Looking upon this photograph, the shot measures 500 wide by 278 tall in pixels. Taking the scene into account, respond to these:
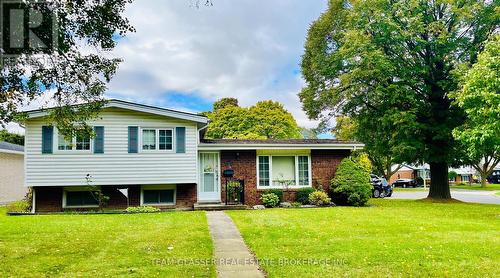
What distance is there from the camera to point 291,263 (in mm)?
6758

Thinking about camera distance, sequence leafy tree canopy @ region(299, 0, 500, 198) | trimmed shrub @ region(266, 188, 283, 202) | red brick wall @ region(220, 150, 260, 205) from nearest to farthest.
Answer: trimmed shrub @ region(266, 188, 283, 202) < red brick wall @ region(220, 150, 260, 205) < leafy tree canopy @ region(299, 0, 500, 198)

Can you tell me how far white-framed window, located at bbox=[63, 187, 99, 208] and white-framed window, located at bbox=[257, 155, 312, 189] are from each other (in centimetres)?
747

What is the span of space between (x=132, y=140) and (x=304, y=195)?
27.0ft

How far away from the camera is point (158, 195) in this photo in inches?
704

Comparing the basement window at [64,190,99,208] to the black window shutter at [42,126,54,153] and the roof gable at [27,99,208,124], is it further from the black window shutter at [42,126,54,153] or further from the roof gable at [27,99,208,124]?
the roof gable at [27,99,208,124]

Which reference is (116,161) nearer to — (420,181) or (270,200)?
(270,200)

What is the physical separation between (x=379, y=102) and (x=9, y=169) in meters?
22.1

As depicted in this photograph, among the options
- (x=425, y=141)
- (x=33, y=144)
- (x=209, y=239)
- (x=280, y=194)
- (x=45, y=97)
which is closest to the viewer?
(x=45, y=97)

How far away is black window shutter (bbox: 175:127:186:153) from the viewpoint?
1725 centimetres

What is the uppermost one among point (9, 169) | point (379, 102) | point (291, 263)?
point (379, 102)

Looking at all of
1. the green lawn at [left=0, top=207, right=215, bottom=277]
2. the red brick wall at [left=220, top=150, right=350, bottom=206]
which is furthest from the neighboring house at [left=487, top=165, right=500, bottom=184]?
the green lawn at [left=0, top=207, right=215, bottom=277]

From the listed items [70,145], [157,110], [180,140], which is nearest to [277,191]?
[180,140]

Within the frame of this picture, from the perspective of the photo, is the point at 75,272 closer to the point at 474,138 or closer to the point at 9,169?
the point at 474,138

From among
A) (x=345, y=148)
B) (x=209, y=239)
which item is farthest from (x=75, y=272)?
(x=345, y=148)
